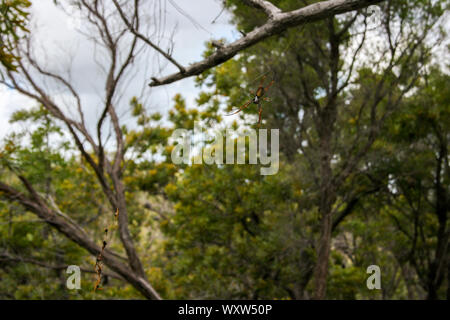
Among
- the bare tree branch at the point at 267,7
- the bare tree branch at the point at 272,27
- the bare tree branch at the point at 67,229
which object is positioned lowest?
the bare tree branch at the point at 67,229

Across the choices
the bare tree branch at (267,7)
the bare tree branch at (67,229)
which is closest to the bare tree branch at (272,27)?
the bare tree branch at (267,7)

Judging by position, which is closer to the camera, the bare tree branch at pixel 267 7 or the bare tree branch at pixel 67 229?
the bare tree branch at pixel 267 7

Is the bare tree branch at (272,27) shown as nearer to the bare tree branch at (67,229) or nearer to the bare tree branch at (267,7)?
the bare tree branch at (267,7)

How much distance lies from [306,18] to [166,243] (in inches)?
240

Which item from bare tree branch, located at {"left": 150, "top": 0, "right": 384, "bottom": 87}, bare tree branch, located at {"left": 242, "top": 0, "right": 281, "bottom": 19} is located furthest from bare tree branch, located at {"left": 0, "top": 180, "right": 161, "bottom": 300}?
bare tree branch, located at {"left": 242, "top": 0, "right": 281, "bottom": 19}

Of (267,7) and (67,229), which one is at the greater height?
(267,7)

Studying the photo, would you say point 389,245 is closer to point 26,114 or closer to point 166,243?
point 166,243

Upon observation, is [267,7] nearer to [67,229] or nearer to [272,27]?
[272,27]

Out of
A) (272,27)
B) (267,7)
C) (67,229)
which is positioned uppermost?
(267,7)

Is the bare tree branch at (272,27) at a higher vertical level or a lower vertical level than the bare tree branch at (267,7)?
lower

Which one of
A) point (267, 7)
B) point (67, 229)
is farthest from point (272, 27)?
point (67, 229)

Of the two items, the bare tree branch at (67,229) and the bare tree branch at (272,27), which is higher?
the bare tree branch at (272,27)

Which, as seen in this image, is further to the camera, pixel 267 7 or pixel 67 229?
pixel 67 229
